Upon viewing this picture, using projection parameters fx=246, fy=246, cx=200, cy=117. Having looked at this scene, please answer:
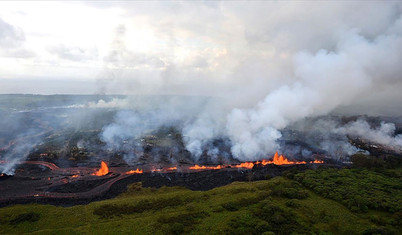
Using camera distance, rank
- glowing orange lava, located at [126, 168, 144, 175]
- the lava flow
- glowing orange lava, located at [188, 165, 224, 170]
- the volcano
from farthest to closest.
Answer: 1. glowing orange lava, located at [188, 165, 224, 170]
2. the lava flow
3. glowing orange lava, located at [126, 168, 144, 175]
4. the volcano

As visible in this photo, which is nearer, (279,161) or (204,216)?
(204,216)

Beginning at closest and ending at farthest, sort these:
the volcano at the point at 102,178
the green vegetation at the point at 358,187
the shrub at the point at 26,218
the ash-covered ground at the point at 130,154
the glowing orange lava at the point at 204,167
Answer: the shrub at the point at 26,218 < the green vegetation at the point at 358,187 < the volcano at the point at 102,178 < the ash-covered ground at the point at 130,154 < the glowing orange lava at the point at 204,167

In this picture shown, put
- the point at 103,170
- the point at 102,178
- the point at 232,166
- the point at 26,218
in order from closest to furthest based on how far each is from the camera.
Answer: the point at 26,218 < the point at 102,178 < the point at 103,170 < the point at 232,166

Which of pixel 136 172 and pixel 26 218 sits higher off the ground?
pixel 136 172

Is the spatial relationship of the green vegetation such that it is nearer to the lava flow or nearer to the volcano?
the volcano

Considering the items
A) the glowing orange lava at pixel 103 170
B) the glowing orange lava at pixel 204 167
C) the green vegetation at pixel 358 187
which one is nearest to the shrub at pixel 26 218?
the glowing orange lava at pixel 103 170

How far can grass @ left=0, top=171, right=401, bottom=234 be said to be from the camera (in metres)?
42.8

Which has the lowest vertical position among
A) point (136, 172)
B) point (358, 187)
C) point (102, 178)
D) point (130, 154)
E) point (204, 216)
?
point (204, 216)

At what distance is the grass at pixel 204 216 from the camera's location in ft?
140

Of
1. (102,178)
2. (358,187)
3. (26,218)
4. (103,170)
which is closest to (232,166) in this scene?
(358,187)

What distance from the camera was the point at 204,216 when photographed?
47.3 metres

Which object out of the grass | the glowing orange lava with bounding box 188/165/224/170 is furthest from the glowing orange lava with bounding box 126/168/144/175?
the glowing orange lava with bounding box 188/165/224/170

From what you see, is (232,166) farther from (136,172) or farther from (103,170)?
(103,170)

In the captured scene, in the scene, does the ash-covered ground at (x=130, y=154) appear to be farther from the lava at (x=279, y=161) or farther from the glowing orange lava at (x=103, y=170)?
the lava at (x=279, y=161)
